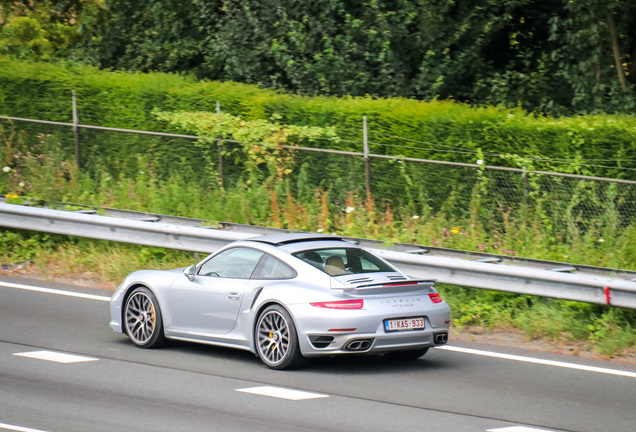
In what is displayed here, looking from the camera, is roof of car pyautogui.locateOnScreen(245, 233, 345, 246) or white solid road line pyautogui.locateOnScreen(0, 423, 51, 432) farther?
roof of car pyautogui.locateOnScreen(245, 233, 345, 246)

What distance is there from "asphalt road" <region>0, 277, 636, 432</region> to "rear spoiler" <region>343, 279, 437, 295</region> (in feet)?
2.65

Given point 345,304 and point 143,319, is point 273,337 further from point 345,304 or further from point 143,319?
point 143,319

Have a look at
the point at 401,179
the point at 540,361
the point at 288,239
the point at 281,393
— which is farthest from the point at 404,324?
the point at 401,179

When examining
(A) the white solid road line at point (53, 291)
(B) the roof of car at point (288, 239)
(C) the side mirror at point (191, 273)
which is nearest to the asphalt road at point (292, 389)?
(C) the side mirror at point (191, 273)

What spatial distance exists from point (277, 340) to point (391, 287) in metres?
1.20

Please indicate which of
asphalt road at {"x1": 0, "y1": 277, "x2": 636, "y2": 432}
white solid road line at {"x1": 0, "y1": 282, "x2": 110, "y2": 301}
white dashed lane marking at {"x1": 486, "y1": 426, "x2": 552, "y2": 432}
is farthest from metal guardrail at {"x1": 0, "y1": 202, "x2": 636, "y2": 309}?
white dashed lane marking at {"x1": 486, "y1": 426, "x2": 552, "y2": 432}

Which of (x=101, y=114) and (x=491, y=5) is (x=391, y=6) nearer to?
(x=491, y=5)

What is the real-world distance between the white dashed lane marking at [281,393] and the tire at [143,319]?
2.06 metres

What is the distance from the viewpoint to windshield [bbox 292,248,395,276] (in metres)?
9.67

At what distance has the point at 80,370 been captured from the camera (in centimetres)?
947

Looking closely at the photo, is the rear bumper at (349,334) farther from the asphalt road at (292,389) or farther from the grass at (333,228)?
the grass at (333,228)

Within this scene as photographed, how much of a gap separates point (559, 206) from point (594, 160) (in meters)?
1.23

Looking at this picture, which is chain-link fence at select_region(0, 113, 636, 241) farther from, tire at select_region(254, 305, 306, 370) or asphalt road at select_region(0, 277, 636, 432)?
tire at select_region(254, 305, 306, 370)

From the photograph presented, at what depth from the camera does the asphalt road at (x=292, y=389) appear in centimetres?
772
